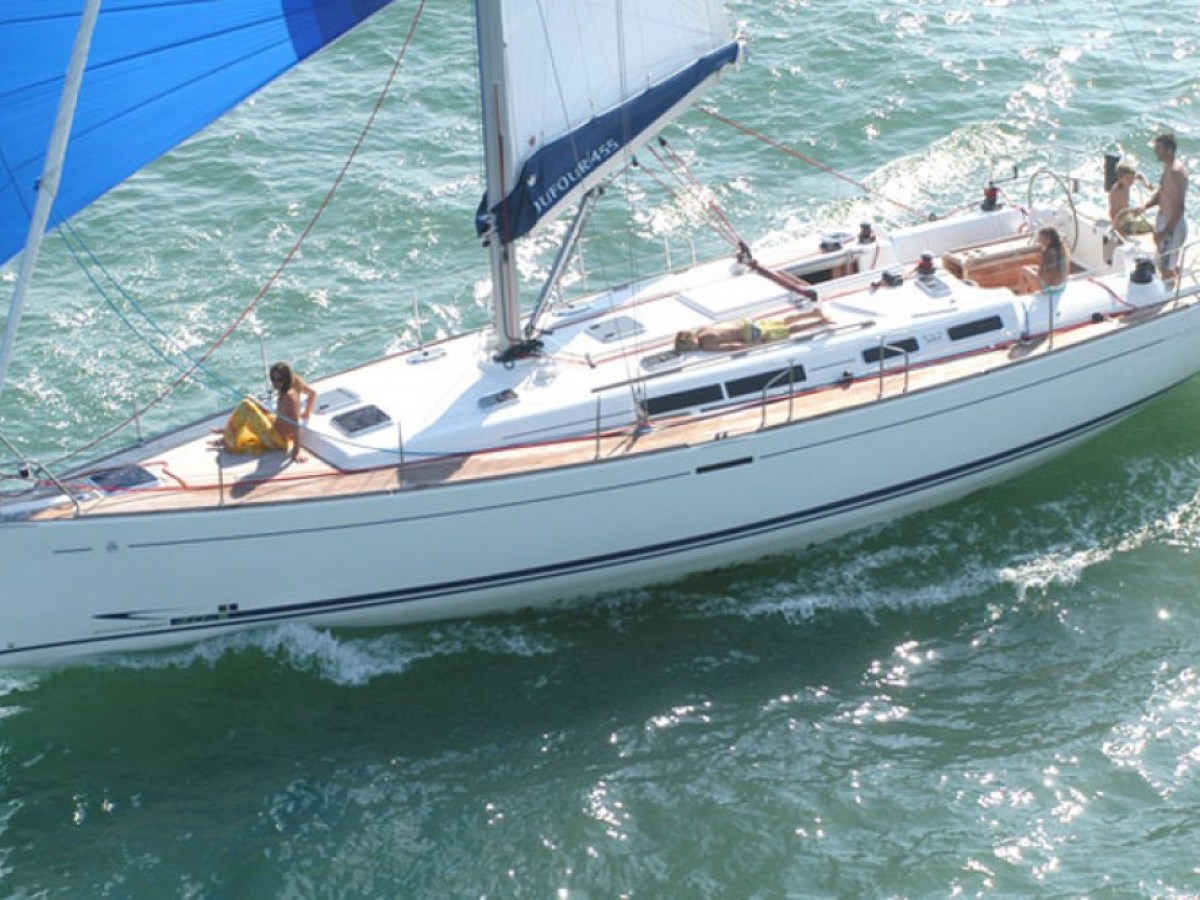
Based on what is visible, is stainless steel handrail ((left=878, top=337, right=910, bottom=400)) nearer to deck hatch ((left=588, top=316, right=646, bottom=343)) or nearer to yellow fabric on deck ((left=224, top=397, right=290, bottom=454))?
deck hatch ((left=588, top=316, right=646, bottom=343))

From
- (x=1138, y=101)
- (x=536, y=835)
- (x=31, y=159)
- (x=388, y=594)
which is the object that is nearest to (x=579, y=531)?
(x=388, y=594)

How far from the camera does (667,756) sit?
55.9 feet

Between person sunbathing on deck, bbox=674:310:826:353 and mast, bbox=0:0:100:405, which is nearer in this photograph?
mast, bbox=0:0:100:405

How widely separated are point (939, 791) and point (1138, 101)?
15943 millimetres

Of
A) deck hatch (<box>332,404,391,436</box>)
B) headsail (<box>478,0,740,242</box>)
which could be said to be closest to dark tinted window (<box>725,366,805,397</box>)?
headsail (<box>478,0,740,242</box>)

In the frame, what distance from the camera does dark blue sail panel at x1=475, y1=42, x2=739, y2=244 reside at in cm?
1792

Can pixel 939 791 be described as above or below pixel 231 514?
below

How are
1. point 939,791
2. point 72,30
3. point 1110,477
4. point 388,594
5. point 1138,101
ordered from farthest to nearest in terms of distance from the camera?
point 1138,101 → point 1110,477 → point 388,594 → point 939,791 → point 72,30

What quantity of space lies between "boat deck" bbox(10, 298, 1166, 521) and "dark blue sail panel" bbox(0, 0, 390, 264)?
2797mm

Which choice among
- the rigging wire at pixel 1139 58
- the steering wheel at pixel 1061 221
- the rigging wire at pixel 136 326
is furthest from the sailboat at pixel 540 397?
the rigging wire at pixel 1139 58

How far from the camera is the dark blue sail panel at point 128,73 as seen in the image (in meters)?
15.3

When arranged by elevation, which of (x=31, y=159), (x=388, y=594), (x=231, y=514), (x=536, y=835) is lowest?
(x=536, y=835)

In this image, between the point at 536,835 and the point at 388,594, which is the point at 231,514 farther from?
the point at 536,835

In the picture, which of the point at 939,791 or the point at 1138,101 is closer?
the point at 939,791
